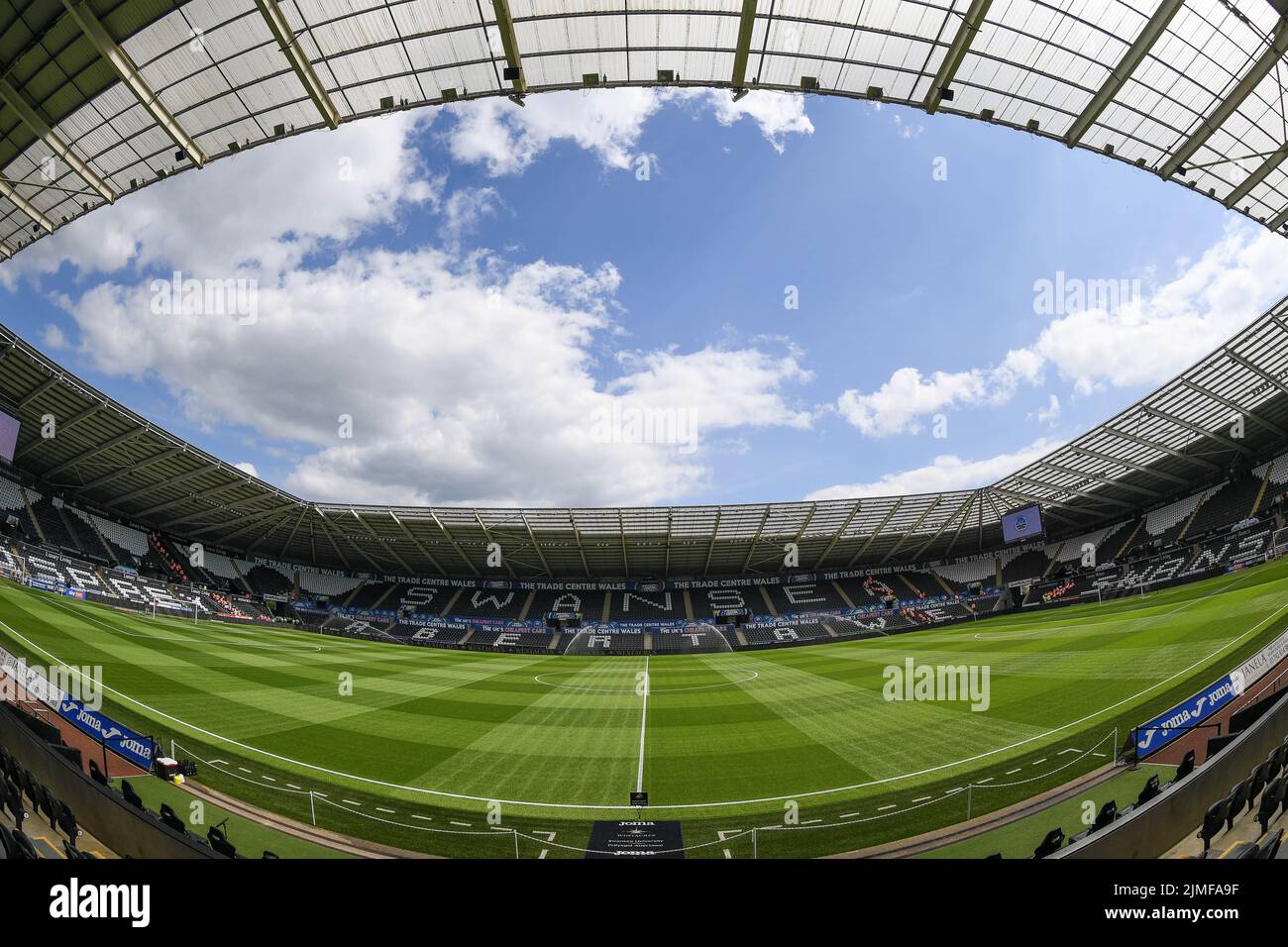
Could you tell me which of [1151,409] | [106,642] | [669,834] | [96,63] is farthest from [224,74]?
[1151,409]

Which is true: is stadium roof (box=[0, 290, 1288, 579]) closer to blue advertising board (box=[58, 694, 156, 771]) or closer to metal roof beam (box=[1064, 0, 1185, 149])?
metal roof beam (box=[1064, 0, 1185, 149])

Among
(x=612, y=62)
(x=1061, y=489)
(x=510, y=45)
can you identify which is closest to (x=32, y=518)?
(x=510, y=45)

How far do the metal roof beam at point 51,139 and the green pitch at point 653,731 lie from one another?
610 inches

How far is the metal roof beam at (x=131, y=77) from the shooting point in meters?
11.7

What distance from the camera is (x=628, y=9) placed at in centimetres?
1216

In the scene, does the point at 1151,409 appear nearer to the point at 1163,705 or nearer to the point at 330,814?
the point at 1163,705

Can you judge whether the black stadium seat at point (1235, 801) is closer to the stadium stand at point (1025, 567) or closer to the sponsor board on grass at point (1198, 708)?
the sponsor board on grass at point (1198, 708)

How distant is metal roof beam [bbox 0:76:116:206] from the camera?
43.5 feet

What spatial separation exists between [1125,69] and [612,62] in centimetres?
1231

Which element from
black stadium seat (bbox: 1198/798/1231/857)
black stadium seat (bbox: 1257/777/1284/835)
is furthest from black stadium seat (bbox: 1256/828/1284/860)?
black stadium seat (bbox: 1257/777/1284/835)

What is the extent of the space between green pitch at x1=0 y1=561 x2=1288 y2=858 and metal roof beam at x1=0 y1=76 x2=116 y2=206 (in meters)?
15.5

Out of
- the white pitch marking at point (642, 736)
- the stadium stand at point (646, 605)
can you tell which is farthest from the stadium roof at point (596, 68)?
the stadium stand at point (646, 605)
